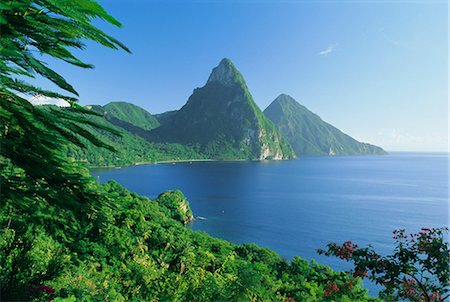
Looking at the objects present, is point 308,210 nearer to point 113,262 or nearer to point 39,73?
point 113,262

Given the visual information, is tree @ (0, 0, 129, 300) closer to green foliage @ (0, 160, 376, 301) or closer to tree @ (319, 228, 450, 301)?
green foliage @ (0, 160, 376, 301)

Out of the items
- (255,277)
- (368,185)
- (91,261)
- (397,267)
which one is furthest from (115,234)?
(368,185)

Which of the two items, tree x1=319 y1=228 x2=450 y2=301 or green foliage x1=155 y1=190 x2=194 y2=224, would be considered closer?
tree x1=319 y1=228 x2=450 y2=301

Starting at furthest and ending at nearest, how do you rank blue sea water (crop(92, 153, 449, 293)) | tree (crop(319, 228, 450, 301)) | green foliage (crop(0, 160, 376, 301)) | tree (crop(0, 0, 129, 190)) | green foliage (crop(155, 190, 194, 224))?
green foliage (crop(155, 190, 194, 224)) < blue sea water (crop(92, 153, 449, 293)) < tree (crop(319, 228, 450, 301)) < green foliage (crop(0, 160, 376, 301)) < tree (crop(0, 0, 129, 190))

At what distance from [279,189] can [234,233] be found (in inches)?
1872

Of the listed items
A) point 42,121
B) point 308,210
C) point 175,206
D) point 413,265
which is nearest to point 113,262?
point 413,265

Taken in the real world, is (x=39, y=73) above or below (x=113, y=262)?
above

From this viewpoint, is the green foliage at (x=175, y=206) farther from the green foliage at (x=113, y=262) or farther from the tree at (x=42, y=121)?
the tree at (x=42, y=121)

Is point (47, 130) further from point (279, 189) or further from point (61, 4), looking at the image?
point (279, 189)

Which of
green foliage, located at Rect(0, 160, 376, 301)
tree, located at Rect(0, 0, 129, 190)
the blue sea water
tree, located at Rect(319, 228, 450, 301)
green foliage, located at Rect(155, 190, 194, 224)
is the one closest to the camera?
tree, located at Rect(0, 0, 129, 190)

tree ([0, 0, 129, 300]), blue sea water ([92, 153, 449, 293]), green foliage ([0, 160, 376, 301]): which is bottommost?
blue sea water ([92, 153, 449, 293])

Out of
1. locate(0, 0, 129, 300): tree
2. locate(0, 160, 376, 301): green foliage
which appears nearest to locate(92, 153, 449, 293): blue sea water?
locate(0, 160, 376, 301): green foliage

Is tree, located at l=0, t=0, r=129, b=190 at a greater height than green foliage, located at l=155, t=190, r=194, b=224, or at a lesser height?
greater

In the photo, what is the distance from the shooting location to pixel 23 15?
6.19 ft
